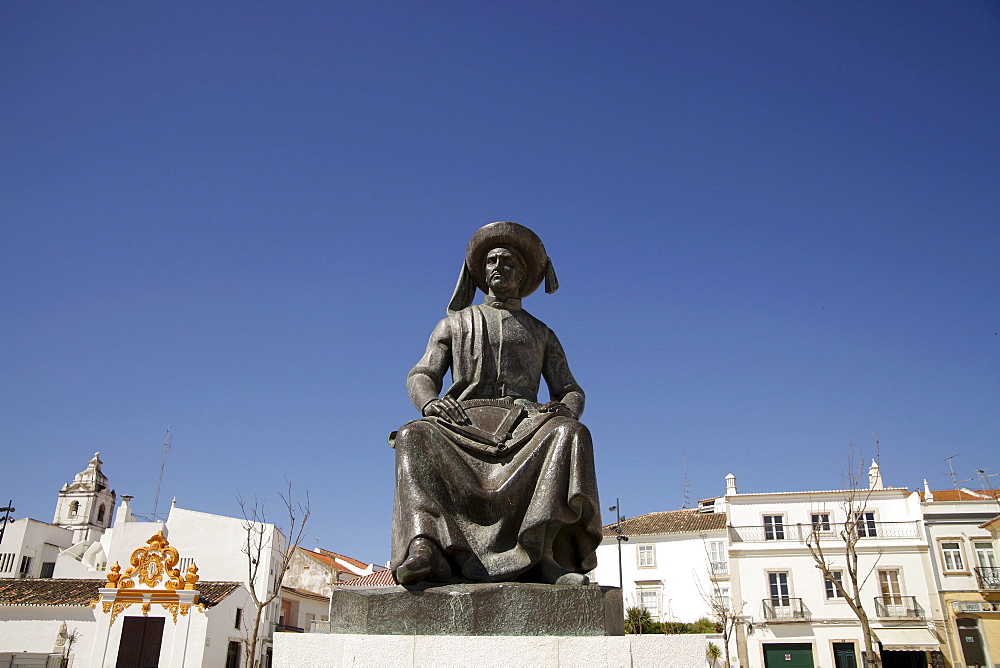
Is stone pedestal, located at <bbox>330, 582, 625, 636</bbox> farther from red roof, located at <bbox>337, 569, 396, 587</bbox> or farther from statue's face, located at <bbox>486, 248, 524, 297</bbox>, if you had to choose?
red roof, located at <bbox>337, 569, 396, 587</bbox>

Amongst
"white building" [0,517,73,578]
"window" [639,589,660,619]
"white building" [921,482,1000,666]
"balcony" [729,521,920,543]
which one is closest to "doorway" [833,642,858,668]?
"white building" [921,482,1000,666]

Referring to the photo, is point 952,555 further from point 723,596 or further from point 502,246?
point 502,246

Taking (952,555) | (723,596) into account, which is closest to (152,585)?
(723,596)

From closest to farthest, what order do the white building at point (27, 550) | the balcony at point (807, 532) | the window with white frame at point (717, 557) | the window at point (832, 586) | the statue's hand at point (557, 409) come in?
the statue's hand at point (557, 409)
the window at point (832, 586)
the balcony at point (807, 532)
the window with white frame at point (717, 557)
the white building at point (27, 550)

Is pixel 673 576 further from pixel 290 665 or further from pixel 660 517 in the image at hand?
pixel 290 665

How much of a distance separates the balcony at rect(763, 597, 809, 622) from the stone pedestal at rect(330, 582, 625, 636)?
107ft

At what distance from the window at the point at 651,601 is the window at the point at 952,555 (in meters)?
13.2

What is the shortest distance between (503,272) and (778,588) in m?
32.5

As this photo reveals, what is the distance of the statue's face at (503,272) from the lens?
5.80 meters

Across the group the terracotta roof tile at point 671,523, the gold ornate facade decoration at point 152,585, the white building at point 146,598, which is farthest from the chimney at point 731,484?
the gold ornate facade decoration at point 152,585

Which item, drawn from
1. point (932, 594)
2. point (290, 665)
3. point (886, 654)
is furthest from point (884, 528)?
point (290, 665)

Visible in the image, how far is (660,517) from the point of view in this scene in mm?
41656

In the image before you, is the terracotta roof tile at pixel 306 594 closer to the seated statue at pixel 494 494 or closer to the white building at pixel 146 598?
the white building at pixel 146 598

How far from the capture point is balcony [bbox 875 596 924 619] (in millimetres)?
31688
